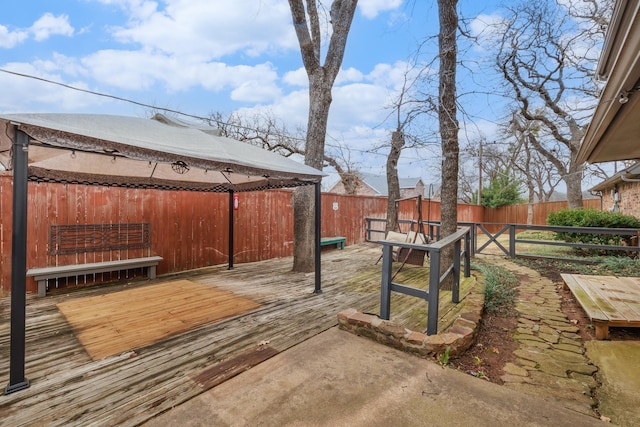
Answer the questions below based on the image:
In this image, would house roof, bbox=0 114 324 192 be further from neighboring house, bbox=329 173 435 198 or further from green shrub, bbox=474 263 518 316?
neighboring house, bbox=329 173 435 198

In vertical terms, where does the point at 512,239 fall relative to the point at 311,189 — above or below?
below

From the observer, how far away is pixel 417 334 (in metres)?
2.48

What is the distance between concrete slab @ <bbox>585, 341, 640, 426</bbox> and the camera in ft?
5.76

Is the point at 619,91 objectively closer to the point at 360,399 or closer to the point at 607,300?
the point at 607,300

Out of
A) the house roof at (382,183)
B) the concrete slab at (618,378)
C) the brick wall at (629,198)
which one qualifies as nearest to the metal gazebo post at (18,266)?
the concrete slab at (618,378)

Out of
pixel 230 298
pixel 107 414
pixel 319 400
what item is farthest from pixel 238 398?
pixel 230 298

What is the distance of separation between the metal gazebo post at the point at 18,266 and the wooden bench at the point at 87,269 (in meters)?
2.60

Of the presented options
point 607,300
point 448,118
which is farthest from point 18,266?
point 607,300

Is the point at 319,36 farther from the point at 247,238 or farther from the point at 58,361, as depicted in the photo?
the point at 58,361

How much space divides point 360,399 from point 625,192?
38.5 feet

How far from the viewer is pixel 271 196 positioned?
6.95 meters

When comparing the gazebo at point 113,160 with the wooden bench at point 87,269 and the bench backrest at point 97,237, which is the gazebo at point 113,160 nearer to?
the bench backrest at point 97,237

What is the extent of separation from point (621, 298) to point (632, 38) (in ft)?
9.58

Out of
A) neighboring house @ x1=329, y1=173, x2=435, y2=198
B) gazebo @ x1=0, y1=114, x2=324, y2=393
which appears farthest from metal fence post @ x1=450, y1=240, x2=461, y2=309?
neighboring house @ x1=329, y1=173, x2=435, y2=198
